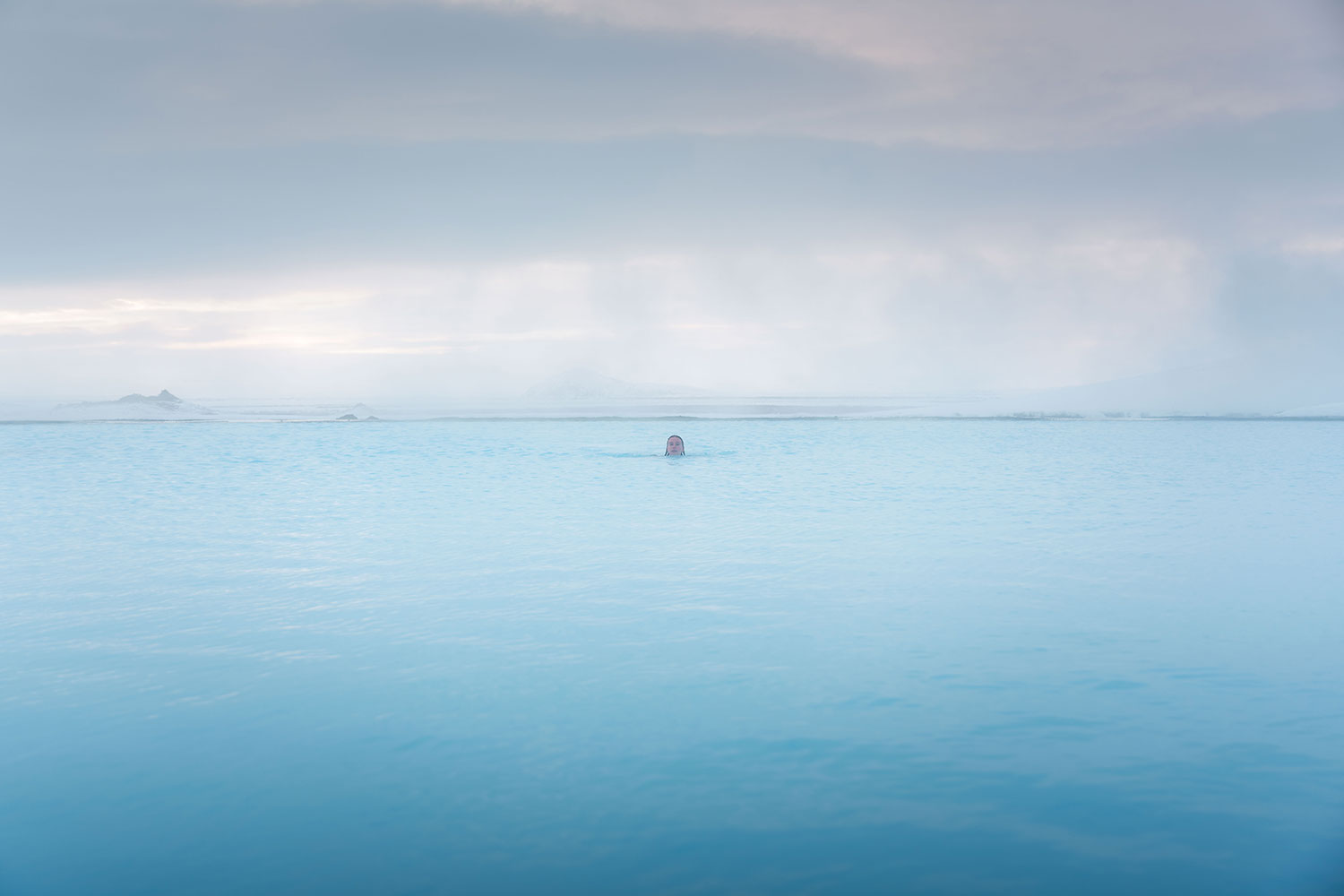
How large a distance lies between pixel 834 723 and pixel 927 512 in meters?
16.0

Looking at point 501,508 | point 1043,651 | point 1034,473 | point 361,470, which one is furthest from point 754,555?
point 361,470

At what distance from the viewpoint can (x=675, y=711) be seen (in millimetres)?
8211

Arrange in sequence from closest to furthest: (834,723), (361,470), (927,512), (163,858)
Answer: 1. (163,858)
2. (834,723)
3. (927,512)
4. (361,470)

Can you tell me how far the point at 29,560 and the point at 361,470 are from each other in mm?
21832

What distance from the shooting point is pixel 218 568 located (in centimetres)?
1567

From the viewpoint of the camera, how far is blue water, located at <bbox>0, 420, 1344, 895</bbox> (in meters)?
5.70

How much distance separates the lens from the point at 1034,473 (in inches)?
1387

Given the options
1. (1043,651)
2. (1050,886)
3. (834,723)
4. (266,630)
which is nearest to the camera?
(1050,886)

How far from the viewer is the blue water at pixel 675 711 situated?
570 centimetres

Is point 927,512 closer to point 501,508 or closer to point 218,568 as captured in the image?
point 501,508

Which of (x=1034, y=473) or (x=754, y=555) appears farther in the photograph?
(x=1034, y=473)

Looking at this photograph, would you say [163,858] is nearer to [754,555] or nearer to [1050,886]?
[1050,886]

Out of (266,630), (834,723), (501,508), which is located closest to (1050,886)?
(834,723)

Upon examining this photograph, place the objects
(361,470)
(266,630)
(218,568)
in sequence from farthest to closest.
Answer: (361,470) < (218,568) < (266,630)
